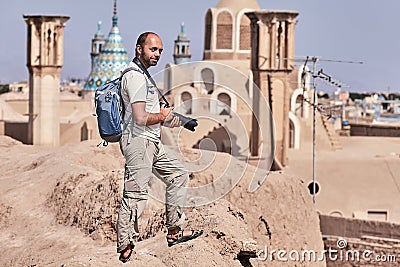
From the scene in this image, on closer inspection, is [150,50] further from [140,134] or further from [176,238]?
[176,238]

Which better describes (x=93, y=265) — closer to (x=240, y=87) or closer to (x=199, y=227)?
(x=199, y=227)

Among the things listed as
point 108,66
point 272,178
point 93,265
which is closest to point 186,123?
point 93,265

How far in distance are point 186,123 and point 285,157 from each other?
14152 millimetres

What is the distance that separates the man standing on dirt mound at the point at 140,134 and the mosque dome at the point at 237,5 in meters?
22.0

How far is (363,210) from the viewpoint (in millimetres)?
17984

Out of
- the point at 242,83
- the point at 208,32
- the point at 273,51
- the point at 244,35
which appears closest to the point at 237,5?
the point at 244,35

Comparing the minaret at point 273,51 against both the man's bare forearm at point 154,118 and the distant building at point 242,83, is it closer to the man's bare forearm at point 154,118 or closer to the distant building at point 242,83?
the distant building at point 242,83

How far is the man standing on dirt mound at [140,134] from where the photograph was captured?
183 inches

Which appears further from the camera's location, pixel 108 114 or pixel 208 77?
pixel 208 77

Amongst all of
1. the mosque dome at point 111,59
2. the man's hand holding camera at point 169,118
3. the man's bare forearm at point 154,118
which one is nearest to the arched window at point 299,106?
the mosque dome at point 111,59

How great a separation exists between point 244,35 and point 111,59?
8.88m

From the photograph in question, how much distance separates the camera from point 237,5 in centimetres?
2678

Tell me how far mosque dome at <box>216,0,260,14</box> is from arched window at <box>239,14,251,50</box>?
1.59 feet

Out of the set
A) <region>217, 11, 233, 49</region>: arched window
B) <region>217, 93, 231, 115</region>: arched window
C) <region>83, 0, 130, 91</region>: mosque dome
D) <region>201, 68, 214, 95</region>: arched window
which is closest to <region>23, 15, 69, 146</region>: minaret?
<region>217, 93, 231, 115</region>: arched window
